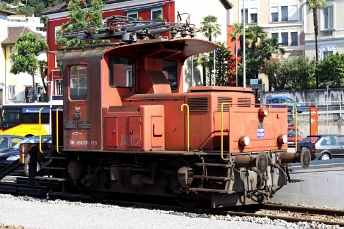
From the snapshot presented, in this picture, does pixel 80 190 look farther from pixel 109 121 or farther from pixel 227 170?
pixel 227 170

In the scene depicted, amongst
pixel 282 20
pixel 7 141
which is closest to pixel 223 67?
pixel 7 141

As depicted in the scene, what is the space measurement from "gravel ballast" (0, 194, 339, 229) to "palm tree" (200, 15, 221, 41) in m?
31.9

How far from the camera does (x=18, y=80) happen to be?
223 feet

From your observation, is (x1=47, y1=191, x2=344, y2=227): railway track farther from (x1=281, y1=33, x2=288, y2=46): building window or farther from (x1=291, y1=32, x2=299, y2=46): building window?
(x1=281, y1=33, x2=288, y2=46): building window

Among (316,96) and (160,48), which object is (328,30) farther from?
(160,48)

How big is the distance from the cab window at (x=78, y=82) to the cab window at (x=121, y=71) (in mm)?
685

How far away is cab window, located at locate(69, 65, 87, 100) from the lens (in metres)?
12.7

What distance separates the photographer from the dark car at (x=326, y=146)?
84.1 ft

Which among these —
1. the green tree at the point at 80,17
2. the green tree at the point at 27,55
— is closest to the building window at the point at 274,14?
the green tree at the point at 27,55

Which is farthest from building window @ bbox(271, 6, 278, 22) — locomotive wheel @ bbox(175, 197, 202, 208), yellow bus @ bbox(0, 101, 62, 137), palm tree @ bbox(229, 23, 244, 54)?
locomotive wheel @ bbox(175, 197, 202, 208)

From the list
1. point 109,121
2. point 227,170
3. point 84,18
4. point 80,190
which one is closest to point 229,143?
point 227,170

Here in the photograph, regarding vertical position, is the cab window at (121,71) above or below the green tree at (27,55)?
below

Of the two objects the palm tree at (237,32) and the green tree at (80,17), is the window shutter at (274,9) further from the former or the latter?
the green tree at (80,17)

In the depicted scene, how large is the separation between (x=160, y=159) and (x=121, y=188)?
142cm
